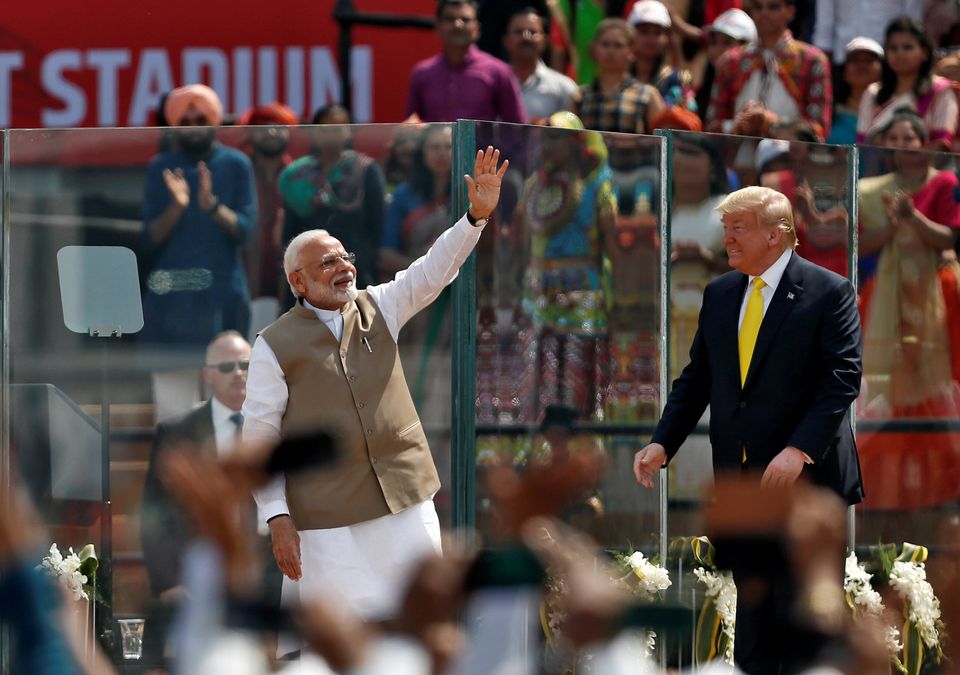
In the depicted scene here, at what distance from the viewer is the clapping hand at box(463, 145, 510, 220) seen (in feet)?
20.5

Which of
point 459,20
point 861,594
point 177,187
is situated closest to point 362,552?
point 177,187

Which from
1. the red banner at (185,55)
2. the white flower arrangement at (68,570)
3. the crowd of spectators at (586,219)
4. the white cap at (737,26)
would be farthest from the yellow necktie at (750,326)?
the red banner at (185,55)

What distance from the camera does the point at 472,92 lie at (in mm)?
8359

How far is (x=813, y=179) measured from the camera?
738cm

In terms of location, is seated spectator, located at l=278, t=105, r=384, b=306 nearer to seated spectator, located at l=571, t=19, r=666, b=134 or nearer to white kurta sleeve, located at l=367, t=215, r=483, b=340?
white kurta sleeve, located at l=367, t=215, r=483, b=340

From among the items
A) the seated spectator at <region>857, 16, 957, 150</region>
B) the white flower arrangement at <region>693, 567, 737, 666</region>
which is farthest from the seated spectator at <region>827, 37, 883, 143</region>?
the white flower arrangement at <region>693, 567, 737, 666</region>

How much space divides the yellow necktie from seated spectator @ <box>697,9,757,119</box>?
3.01 meters

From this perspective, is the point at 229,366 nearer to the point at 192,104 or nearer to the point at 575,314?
the point at 575,314

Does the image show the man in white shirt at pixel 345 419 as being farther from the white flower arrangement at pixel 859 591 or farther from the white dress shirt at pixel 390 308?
the white flower arrangement at pixel 859 591

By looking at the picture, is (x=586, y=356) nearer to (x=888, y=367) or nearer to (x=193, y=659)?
(x=888, y=367)

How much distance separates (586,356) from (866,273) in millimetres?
1283

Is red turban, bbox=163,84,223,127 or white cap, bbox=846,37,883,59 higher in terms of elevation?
white cap, bbox=846,37,883,59

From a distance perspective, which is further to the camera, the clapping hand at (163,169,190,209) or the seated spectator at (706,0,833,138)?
the seated spectator at (706,0,833,138)

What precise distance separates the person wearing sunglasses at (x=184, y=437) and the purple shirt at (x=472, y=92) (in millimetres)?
1885
